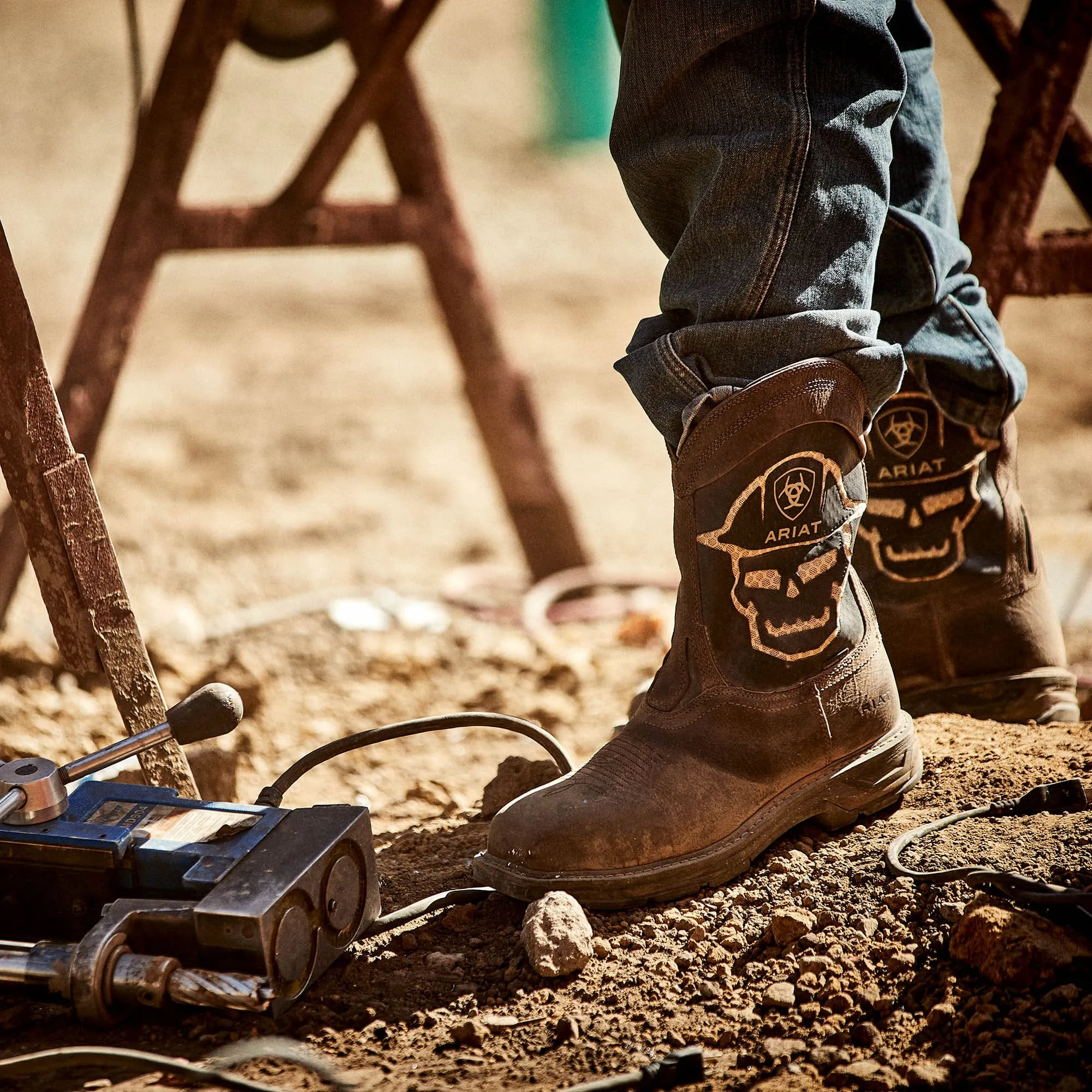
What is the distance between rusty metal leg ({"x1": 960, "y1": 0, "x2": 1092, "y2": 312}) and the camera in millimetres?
1870

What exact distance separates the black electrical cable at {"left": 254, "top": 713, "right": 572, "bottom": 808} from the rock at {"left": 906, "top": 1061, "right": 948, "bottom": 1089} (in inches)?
23.2

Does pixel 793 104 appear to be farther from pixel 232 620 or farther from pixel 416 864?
pixel 232 620

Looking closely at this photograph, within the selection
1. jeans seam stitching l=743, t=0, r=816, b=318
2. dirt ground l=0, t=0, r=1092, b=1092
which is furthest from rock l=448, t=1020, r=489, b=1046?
jeans seam stitching l=743, t=0, r=816, b=318

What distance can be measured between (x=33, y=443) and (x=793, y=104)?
3.09ft

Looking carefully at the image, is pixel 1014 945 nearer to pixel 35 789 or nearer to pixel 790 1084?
pixel 790 1084

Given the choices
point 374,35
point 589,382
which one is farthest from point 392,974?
point 589,382

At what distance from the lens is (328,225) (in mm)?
2447

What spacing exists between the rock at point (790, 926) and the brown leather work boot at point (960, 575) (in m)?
0.59

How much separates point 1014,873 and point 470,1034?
602 millimetres

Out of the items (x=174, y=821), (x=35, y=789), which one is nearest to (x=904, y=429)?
(x=174, y=821)

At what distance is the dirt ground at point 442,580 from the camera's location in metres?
1.09

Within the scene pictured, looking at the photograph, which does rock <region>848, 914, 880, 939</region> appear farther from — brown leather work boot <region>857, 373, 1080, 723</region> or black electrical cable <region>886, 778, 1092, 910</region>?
brown leather work boot <region>857, 373, 1080, 723</region>

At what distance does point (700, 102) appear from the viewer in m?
1.24

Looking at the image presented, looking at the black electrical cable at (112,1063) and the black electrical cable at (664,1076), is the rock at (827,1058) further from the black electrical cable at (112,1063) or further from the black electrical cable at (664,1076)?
the black electrical cable at (112,1063)
